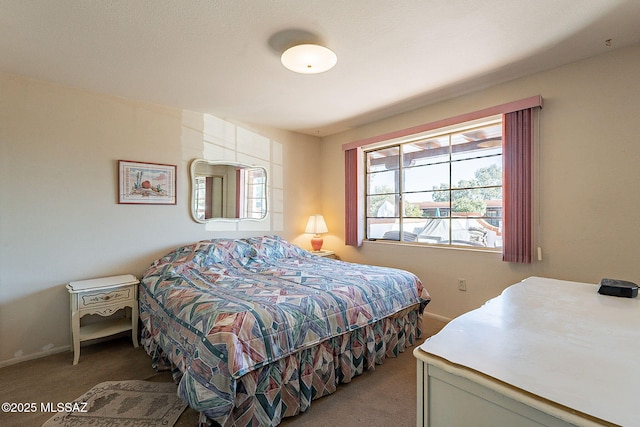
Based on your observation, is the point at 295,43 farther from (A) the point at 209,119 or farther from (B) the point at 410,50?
(A) the point at 209,119

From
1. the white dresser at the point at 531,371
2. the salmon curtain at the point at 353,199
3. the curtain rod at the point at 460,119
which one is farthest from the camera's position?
the salmon curtain at the point at 353,199

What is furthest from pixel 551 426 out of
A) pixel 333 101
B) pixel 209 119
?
pixel 209 119

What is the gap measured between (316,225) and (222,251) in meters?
1.54

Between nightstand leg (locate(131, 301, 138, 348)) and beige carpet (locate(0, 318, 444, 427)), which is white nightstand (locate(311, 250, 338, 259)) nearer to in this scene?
beige carpet (locate(0, 318, 444, 427))

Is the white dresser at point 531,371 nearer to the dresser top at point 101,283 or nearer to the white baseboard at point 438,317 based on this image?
the white baseboard at point 438,317

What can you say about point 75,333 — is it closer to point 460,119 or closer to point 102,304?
point 102,304

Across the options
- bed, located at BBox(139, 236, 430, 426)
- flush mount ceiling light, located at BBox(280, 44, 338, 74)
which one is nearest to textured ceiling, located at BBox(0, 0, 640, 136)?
flush mount ceiling light, located at BBox(280, 44, 338, 74)

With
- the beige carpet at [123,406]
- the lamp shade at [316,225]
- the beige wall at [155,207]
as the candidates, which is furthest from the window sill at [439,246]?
the beige carpet at [123,406]

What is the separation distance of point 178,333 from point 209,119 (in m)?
2.53

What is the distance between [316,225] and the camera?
4.27 metres

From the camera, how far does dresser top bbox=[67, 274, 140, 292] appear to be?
2416 mm

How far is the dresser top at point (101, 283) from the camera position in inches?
95.1

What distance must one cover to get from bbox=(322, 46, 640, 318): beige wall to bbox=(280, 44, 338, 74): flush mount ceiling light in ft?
5.55

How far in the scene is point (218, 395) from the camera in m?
1.44
